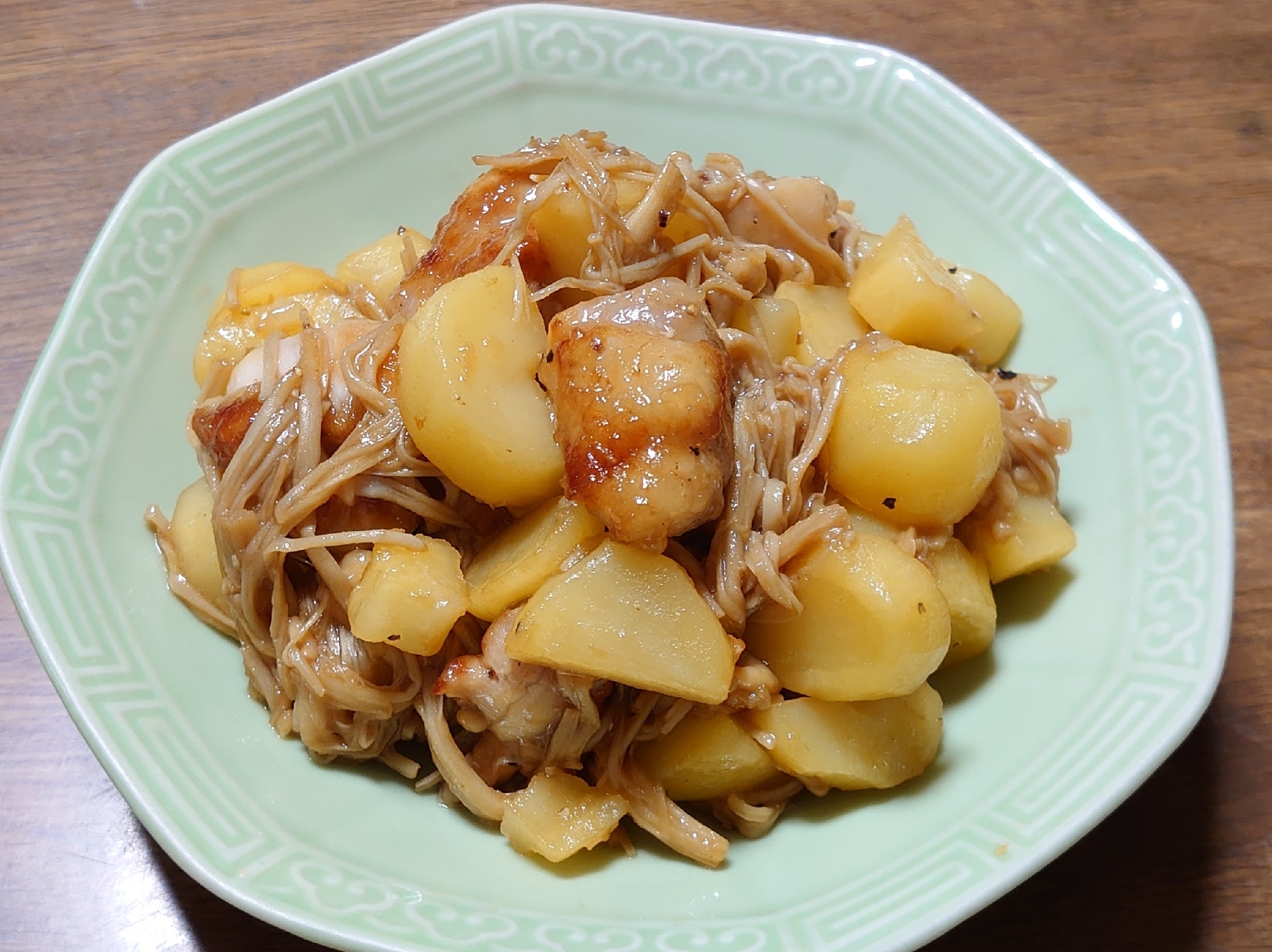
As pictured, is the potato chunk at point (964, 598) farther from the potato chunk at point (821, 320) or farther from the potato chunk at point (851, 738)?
the potato chunk at point (821, 320)

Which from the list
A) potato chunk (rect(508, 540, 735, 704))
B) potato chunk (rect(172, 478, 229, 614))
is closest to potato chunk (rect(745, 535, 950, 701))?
potato chunk (rect(508, 540, 735, 704))

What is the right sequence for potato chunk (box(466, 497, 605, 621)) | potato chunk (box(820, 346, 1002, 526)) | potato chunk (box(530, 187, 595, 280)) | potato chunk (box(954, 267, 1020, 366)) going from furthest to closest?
potato chunk (box(954, 267, 1020, 366))
potato chunk (box(530, 187, 595, 280))
potato chunk (box(820, 346, 1002, 526))
potato chunk (box(466, 497, 605, 621))

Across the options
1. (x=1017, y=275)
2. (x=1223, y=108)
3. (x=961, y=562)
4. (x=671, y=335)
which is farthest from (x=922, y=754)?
(x=1223, y=108)

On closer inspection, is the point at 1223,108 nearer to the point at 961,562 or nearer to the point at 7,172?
the point at 961,562

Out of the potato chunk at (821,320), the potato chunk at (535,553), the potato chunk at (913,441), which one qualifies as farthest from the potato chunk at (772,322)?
the potato chunk at (535,553)

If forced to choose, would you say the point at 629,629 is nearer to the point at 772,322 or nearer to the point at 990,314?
the point at 772,322

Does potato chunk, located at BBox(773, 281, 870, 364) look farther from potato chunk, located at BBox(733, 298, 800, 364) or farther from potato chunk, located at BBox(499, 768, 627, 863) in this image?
potato chunk, located at BBox(499, 768, 627, 863)
